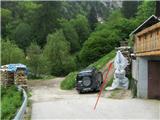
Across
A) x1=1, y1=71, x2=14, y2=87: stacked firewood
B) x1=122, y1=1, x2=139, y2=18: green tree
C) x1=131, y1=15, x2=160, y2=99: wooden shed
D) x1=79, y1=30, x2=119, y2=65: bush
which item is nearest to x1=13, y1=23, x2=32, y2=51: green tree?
x1=122, y1=1, x2=139, y2=18: green tree

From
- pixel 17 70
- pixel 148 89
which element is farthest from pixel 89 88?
pixel 148 89

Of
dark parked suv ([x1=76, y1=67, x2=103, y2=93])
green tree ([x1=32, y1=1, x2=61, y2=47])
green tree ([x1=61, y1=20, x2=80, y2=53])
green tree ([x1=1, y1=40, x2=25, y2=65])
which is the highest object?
green tree ([x1=32, y1=1, x2=61, y2=47])

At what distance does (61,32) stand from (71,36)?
21930mm

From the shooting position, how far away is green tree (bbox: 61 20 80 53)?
108 m

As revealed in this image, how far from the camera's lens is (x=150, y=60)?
2800 centimetres

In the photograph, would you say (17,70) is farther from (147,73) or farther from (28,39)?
(28,39)

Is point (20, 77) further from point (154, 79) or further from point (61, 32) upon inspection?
point (61, 32)

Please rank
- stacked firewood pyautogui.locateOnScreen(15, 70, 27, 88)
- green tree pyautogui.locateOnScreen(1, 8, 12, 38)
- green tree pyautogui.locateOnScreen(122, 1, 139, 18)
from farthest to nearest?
green tree pyautogui.locateOnScreen(1, 8, 12, 38), green tree pyautogui.locateOnScreen(122, 1, 139, 18), stacked firewood pyautogui.locateOnScreen(15, 70, 27, 88)

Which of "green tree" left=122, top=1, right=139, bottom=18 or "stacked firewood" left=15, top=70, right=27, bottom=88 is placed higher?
"green tree" left=122, top=1, right=139, bottom=18

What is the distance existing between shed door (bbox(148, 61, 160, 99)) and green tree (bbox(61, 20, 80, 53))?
79.0 m

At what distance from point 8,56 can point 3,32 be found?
5483 centimetres

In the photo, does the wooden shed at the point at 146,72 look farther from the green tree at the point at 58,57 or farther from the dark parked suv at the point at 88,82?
the green tree at the point at 58,57

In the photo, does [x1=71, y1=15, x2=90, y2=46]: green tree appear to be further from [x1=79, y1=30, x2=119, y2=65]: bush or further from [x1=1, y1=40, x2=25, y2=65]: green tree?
[x1=1, y1=40, x2=25, y2=65]: green tree

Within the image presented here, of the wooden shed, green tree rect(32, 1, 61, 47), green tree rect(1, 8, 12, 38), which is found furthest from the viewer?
green tree rect(1, 8, 12, 38)
